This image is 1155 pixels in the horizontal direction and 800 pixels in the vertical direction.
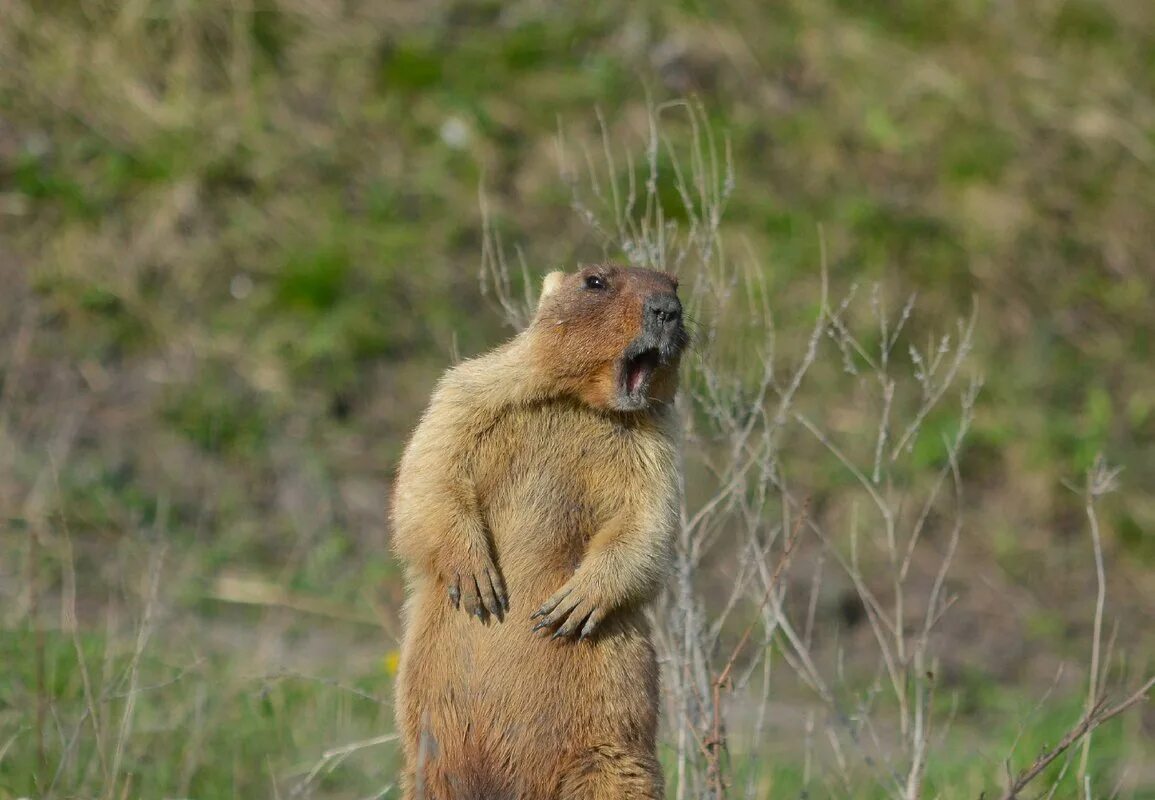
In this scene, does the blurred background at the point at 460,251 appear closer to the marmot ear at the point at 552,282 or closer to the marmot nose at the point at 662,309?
the marmot ear at the point at 552,282

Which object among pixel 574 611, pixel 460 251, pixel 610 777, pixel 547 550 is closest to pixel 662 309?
pixel 547 550

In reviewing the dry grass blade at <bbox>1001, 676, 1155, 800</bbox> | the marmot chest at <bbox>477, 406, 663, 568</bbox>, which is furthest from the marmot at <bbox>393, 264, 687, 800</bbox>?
the dry grass blade at <bbox>1001, 676, 1155, 800</bbox>

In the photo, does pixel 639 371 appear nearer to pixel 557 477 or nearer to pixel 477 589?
pixel 557 477

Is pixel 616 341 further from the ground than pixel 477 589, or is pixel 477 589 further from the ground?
pixel 616 341

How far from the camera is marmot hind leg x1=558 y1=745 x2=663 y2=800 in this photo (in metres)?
4.26

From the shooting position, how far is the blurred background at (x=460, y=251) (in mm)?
9023

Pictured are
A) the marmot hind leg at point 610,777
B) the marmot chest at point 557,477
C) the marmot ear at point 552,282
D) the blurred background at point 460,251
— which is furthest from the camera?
the blurred background at point 460,251

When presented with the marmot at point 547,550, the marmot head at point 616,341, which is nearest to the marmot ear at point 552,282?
the marmot at point 547,550

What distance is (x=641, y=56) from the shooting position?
11.7 m

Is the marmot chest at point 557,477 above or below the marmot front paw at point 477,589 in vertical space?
above

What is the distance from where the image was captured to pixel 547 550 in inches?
178

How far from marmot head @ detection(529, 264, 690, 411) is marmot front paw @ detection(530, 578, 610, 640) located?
55cm

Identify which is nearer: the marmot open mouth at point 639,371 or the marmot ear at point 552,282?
the marmot open mouth at point 639,371

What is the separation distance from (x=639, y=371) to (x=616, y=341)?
125mm
